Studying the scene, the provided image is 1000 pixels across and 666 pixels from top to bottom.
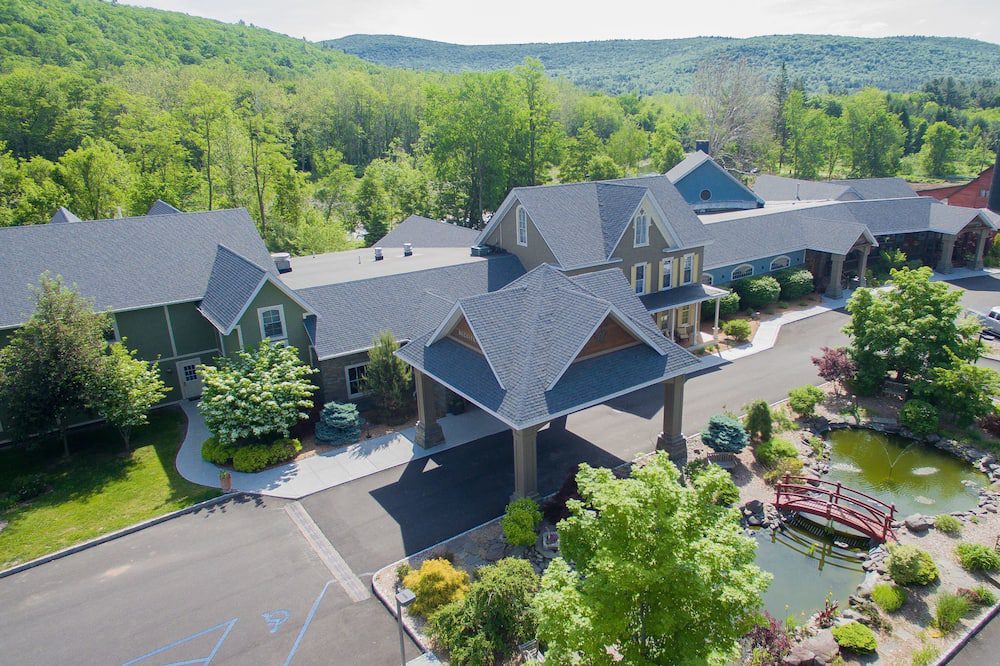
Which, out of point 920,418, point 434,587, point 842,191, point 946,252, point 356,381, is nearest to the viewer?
point 434,587

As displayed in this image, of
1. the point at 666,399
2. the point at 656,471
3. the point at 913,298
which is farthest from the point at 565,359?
the point at 913,298

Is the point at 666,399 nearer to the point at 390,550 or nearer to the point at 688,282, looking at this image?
the point at 390,550

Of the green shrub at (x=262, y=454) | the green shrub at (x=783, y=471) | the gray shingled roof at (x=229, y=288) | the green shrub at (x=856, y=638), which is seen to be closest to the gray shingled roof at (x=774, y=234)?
the green shrub at (x=783, y=471)

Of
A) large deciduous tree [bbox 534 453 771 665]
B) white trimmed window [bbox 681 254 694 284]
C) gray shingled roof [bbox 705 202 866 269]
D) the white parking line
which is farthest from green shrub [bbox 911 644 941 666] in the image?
gray shingled roof [bbox 705 202 866 269]

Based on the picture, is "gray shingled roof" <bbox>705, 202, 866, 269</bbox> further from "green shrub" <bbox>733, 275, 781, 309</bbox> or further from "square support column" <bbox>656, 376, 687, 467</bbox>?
"square support column" <bbox>656, 376, 687, 467</bbox>

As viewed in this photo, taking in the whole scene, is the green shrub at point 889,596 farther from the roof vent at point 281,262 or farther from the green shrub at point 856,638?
the roof vent at point 281,262

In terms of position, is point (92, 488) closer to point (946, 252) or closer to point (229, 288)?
point (229, 288)

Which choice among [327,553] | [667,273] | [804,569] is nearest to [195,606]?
[327,553]
